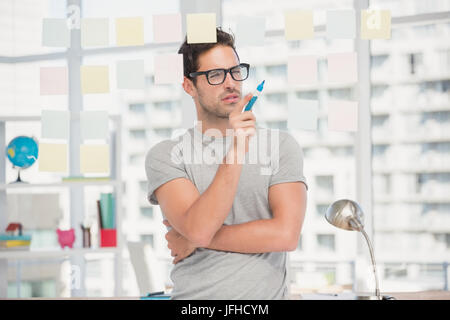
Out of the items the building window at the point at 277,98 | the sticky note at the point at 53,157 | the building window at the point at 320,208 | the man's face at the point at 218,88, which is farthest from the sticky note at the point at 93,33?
the building window at the point at 320,208

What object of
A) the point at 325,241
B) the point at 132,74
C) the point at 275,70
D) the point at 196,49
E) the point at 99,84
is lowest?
the point at 325,241

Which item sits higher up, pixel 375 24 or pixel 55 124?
pixel 375 24

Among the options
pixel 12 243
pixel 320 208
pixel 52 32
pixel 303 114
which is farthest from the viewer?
pixel 320 208

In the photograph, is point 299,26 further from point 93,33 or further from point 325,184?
point 325,184

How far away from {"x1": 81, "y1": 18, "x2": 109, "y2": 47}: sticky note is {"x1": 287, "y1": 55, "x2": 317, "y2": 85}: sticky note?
3.22 feet

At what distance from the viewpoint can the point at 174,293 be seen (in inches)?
46.3

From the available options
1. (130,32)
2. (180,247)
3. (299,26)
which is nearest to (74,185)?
(130,32)

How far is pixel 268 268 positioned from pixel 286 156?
0.89 feet

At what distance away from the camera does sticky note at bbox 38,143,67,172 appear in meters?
2.63

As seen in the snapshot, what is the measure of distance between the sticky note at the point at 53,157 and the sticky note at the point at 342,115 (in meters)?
1.32

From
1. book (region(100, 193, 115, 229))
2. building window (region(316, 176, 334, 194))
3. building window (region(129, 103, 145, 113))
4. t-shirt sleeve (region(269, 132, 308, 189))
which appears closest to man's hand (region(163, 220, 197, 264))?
t-shirt sleeve (region(269, 132, 308, 189))

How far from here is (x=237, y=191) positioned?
1239 millimetres

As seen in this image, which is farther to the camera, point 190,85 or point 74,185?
point 74,185

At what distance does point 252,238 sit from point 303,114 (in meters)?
1.56
